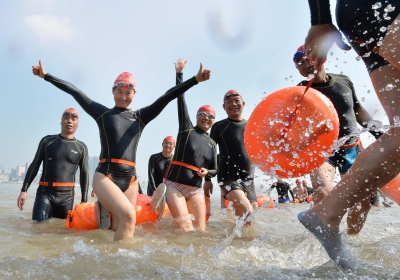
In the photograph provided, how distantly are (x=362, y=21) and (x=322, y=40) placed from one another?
0.80 ft

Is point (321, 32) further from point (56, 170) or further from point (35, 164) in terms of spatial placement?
point (35, 164)

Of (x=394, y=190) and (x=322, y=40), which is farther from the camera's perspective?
(x=394, y=190)

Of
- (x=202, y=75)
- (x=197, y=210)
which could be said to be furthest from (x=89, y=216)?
(x=202, y=75)

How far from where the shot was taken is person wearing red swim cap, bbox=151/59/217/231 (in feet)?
17.5

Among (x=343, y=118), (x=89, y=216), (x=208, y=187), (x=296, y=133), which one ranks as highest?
(x=343, y=118)

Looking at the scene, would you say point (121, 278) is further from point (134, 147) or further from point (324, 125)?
point (134, 147)

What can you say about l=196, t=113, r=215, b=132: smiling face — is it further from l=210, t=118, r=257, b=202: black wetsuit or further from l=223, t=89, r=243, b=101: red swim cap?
l=223, t=89, r=243, b=101: red swim cap

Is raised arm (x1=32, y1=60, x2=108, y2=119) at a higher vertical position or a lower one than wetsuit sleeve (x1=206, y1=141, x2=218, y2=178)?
higher

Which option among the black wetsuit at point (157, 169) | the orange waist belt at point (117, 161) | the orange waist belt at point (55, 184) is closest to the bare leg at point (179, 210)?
→ the orange waist belt at point (117, 161)

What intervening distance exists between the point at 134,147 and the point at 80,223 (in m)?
1.80

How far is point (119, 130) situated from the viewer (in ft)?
15.1

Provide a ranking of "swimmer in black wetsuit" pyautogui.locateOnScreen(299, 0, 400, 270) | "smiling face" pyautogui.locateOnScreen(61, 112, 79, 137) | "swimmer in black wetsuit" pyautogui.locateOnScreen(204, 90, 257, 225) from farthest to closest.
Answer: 1. "smiling face" pyautogui.locateOnScreen(61, 112, 79, 137)
2. "swimmer in black wetsuit" pyautogui.locateOnScreen(204, 90, 257, 225)
3. "swimmer in black wetsuit" pyautogui.locateOnScreen(299, 0, 400, 270)

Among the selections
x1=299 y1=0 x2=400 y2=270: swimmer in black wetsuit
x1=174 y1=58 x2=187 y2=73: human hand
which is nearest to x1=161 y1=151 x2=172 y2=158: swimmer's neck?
x1=174 y1=58 x2=187 y2=73: human hand

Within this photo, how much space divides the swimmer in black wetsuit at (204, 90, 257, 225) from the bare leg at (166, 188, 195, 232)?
82cm
